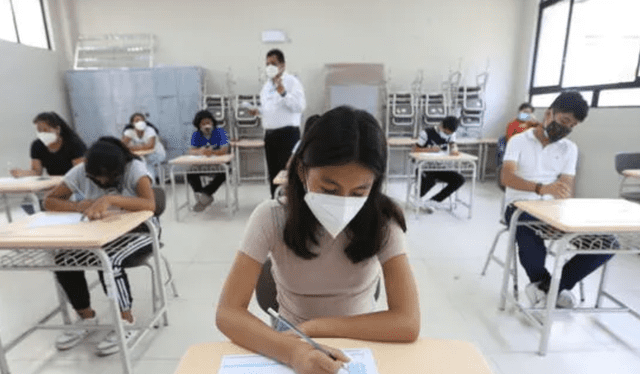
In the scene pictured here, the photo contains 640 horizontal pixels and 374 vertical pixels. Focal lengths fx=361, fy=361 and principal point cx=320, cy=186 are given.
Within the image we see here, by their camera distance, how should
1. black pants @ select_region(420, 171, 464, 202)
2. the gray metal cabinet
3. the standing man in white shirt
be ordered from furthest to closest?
the gray metal cabinet → black pants @ select_region(420, 171, 464, 202) → the standing man in white shirt

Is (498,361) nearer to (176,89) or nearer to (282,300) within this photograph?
(282,300)

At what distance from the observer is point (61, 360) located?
1769mm

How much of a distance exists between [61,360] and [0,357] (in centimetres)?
24

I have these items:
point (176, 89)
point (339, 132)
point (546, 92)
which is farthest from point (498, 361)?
point (176, 89)

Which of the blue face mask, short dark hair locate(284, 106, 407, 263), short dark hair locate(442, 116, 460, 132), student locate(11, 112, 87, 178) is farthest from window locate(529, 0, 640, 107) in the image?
student locate(11, 112, 87, 178)

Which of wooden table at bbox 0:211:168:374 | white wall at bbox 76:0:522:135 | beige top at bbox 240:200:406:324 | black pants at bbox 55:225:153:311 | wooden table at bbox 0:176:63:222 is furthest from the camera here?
white wall at bbox 76:0:522:135

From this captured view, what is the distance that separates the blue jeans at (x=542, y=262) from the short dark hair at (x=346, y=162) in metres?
1.50

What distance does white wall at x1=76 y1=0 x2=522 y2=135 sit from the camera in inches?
232

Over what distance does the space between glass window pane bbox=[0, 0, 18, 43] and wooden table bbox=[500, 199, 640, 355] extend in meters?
6.47

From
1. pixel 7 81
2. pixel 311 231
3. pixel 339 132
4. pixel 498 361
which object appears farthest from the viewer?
pixel 7 81

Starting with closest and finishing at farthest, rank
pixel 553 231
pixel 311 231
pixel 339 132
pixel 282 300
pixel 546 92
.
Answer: pixel 339 132, pixel 311 231, pixel 282 300, pixel 553 231, pixel 546 92

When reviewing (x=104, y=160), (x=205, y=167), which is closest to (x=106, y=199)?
(x=104, y=160)

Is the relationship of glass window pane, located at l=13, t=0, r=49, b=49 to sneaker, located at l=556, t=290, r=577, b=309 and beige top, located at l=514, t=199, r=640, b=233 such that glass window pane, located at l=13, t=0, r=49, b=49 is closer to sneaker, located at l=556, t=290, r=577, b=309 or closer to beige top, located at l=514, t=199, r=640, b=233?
beige top, located at l=514, t=199, r=640, b=233

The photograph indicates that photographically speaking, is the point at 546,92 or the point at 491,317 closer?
the point at 491,317
